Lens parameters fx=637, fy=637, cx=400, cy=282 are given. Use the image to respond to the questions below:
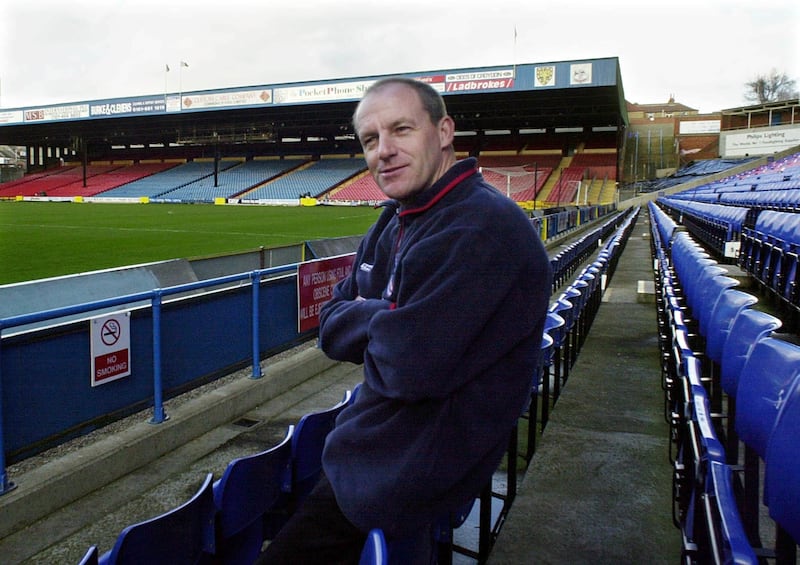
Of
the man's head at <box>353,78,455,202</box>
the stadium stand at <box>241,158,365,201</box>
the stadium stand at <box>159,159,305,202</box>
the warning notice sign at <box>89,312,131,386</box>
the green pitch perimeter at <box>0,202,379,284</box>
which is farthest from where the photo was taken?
the stadium stand at <box>159,159,305,202</box>

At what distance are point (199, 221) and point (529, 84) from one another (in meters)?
19.9

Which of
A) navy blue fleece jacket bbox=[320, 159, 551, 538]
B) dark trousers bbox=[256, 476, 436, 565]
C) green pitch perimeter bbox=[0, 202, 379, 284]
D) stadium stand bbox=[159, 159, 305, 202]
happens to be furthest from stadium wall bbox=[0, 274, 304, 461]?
stadium stand bbox=[159, 159, 305, 202]

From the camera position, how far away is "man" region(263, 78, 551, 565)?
1224 mm

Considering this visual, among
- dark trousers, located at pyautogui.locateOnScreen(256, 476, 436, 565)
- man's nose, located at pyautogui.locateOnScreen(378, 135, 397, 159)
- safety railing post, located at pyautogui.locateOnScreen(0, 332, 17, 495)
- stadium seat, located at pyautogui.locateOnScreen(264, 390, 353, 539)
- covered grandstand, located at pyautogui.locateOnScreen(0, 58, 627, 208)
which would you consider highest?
covered grandstand, located at pyautogui.locateOnScreen(0, 58, 627, 208)

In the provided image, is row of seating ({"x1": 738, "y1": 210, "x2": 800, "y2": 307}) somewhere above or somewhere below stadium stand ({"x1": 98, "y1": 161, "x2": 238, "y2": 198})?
below

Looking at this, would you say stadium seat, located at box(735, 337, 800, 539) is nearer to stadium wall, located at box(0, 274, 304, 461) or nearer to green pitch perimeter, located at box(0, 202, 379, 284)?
stadium wall, located at box(0, 274, 304, 461)

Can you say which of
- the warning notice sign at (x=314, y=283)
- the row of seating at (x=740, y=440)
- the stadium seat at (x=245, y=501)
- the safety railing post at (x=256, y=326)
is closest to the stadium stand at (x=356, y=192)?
the warning notice sign at (x=314, y=283)

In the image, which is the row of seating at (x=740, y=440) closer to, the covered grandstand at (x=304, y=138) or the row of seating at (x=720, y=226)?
the row of seating at (x=720, y=226)

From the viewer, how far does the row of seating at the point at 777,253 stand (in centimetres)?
582

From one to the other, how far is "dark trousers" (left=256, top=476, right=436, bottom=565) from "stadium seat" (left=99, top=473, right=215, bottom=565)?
311 mm

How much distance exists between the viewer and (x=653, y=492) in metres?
2.99

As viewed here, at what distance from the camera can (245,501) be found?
194 centimetres

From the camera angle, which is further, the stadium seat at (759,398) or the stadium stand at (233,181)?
the stadium stand at (233,181)

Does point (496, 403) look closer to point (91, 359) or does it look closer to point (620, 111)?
point (91, 359)
